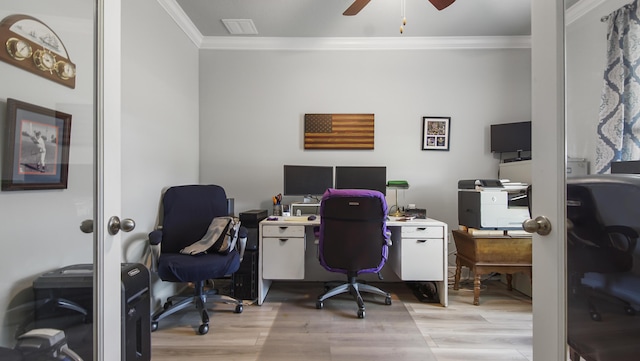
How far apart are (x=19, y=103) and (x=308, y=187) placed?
6.54 ft

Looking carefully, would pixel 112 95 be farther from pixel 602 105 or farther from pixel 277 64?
pixel 277 64

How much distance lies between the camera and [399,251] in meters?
2.29

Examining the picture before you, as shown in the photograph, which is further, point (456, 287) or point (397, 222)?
point (456, 287)

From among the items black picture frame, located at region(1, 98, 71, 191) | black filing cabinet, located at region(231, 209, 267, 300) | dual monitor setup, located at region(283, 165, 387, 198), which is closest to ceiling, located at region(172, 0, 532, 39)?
dual monitor setup, located at region(283, 165, 387, 198)

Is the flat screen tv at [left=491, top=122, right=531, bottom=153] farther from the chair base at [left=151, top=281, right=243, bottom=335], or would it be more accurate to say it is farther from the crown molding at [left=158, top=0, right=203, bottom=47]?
the crown molding at [left=158, top=0, right=203, bottom=47]

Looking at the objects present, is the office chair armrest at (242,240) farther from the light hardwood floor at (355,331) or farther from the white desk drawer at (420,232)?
the white desk drawer at (420,232)

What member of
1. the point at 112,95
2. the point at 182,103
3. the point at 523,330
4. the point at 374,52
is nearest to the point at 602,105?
the point at 523,330

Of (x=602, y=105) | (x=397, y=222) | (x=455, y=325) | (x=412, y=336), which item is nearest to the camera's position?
(x=602, y=105)

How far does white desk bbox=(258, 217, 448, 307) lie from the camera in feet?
7.31

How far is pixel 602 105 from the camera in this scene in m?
1.10

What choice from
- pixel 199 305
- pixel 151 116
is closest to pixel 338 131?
pixel 151 116

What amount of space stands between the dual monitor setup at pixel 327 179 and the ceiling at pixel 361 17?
4.72 ft

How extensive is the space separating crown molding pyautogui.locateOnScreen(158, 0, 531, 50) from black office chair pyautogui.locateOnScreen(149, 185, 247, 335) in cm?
170

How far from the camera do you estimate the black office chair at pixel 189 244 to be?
5.96 feet
